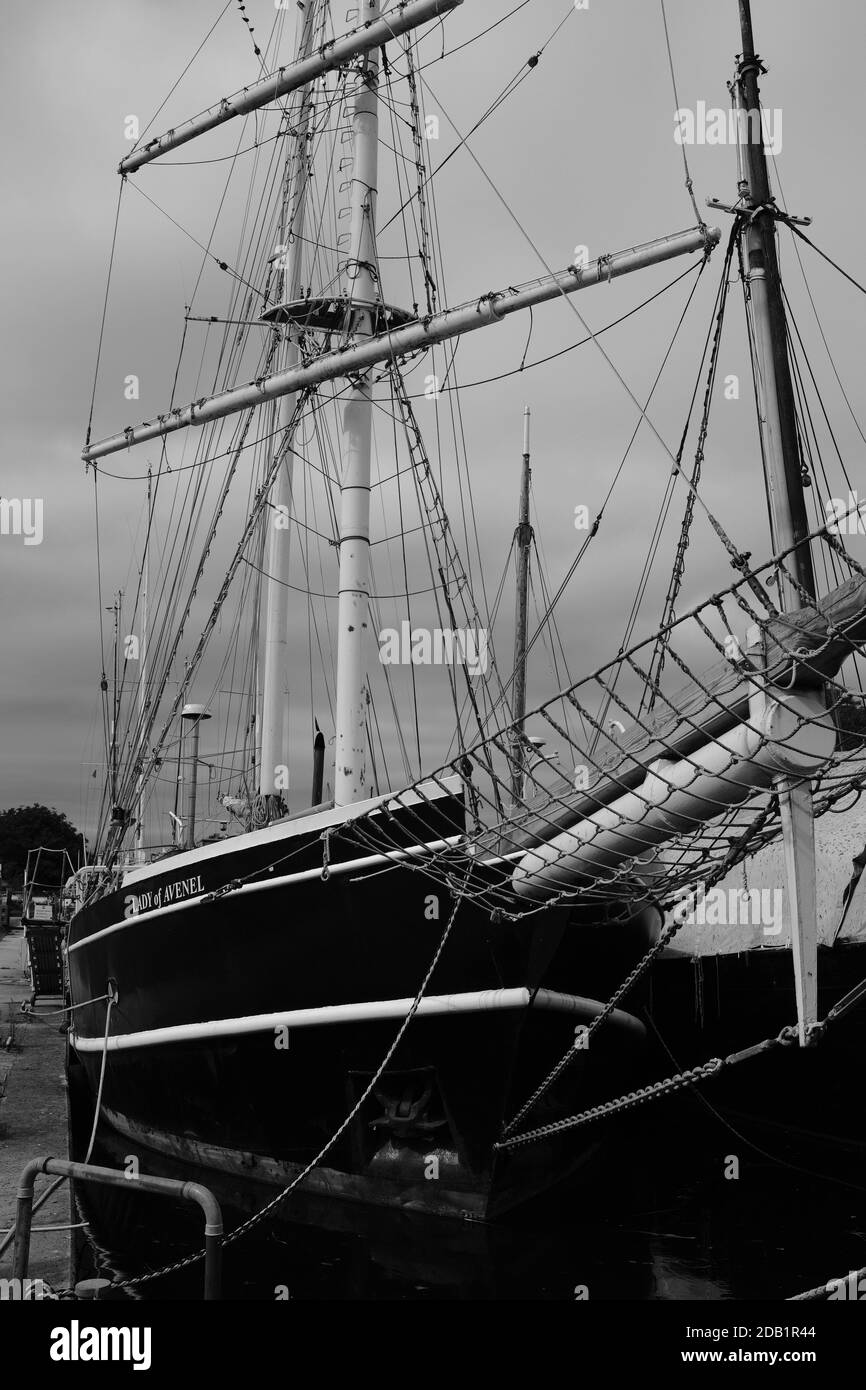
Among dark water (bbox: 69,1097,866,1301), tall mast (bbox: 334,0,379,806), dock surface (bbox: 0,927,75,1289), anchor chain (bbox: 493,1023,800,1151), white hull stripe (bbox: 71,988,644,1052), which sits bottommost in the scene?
dark water (bbox: 69,1097,866,1301)

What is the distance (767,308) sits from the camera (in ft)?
33.2

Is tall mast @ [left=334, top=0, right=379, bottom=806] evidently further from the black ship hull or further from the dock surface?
the dock surface

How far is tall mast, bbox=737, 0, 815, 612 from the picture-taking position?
990cm

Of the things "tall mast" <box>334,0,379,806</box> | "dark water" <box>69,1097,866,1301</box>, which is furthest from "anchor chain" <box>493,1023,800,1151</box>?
"tall mast" <box>334,0,379,806</box>

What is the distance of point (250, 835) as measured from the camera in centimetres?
1045

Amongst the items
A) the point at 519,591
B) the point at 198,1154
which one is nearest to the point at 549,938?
the point at 198,1154

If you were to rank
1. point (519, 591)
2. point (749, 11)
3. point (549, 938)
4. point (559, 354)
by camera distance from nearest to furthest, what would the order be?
point (549, 938) → point (749, 11) → point (559, 354) → point (519, 591)

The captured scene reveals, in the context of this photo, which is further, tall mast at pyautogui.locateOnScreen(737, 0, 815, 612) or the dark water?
tall mast at pyautogui.locateOnScreen(737, 0, 815, 612)

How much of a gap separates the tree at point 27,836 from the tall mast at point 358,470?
296ft

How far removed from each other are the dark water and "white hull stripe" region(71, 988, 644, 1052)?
4.81 ft

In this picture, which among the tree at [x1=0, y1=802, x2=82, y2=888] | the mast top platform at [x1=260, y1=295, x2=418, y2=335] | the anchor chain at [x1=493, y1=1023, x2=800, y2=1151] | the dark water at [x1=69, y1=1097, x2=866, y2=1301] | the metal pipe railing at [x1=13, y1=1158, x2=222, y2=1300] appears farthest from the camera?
the tree at [x1=0, y1=802, x2=82, y2=888]
